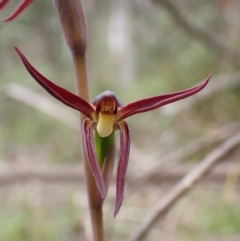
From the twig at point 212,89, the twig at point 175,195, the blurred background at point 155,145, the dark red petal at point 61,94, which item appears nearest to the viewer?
the dark red petal at point 61,94

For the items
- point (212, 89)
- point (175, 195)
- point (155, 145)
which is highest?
point (212, 89)

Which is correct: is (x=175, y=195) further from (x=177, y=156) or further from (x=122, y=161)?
(x=177, y=156)

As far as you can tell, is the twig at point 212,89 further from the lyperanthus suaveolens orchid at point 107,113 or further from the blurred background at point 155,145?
the lyperanthus suaveolens orchid at point 107,113

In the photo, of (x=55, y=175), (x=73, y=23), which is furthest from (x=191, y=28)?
(x=73, y=23)

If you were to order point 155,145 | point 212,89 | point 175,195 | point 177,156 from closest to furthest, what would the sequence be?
point 175,195
point 177,156
point 212,89
point 155,145

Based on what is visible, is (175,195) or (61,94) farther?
(175,195)

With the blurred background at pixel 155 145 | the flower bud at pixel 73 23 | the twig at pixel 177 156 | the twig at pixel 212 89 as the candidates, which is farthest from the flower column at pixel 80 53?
the twig at pixel 212 89
